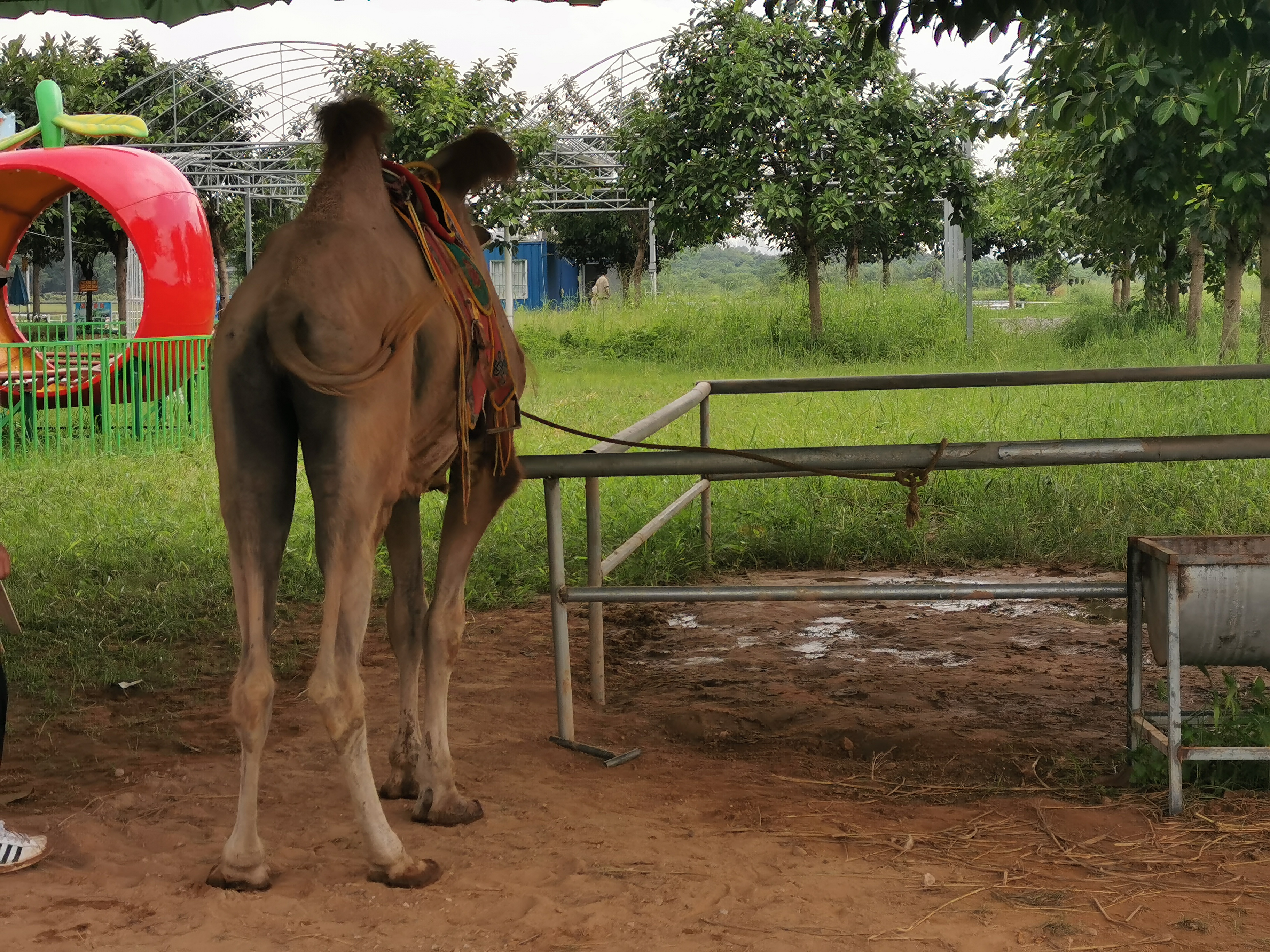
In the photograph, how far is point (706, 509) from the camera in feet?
22.1

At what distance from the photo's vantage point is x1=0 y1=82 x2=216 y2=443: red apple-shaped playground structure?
A: 1067 cm

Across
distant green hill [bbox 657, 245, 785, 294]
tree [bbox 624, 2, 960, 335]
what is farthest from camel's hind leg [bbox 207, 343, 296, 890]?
distant green hill [bbox 657, 245, 785, 294]

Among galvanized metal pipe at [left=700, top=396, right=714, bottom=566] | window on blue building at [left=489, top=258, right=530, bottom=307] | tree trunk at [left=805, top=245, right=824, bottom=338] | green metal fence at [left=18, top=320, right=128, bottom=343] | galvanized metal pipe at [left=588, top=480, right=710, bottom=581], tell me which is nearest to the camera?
galvanized metal pipe at [left=588, top=480, right=710, bottom=581]

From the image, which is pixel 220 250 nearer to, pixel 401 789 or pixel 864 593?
pixel 401 789

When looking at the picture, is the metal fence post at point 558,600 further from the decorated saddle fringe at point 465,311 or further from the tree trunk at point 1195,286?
the tree trunk at point 1195,286

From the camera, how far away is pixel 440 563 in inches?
134

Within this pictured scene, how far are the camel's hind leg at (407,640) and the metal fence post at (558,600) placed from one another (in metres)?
0.46

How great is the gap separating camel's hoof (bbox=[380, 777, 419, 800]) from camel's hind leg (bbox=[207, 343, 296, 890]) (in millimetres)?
Result: 645

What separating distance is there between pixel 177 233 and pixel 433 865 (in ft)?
32.4

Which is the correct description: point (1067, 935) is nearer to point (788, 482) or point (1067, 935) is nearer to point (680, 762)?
point (680, 762)

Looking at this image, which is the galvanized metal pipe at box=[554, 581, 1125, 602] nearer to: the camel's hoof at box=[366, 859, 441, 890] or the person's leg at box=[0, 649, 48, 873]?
the camel's hoof at box=[366, 859, 441, 890]

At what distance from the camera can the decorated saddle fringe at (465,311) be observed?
3154 millimetres

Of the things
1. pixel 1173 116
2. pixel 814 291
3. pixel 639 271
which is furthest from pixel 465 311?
pixel 639 271

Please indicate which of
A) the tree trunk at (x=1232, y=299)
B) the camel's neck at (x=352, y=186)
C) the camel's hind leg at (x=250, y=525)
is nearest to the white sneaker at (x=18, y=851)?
the camel's hind leg at (x=250, y=525)
